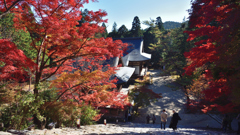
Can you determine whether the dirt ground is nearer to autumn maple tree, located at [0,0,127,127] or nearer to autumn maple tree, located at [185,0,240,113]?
autumn maple tree, located at [185,0,240,113]

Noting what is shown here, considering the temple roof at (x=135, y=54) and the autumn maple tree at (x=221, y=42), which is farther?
the temple roof at (x=135, y=54)

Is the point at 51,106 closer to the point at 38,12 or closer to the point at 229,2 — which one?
the point at 38,12

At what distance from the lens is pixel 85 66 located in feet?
35.9

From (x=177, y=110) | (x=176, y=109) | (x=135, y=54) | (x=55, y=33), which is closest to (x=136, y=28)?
(x=135, y=54)

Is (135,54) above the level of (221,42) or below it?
above

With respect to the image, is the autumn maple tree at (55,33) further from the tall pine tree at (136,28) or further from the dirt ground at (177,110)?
the tall pine tree at (136,28)

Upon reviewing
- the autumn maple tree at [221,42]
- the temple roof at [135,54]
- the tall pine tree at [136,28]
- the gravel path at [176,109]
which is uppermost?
the tall pine tree at [136,28]

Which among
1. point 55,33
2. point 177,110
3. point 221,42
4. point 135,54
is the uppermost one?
point 135,54

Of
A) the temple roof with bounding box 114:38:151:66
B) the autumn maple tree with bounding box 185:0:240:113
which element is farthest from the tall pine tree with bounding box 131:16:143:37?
the autumn maple tree with bounding box 185:0:240:113

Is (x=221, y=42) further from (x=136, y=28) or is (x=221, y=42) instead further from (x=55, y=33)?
(x=136, y=28)

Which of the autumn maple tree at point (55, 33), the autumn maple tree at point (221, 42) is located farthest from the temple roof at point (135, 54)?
the autumn maple tree at point (55, 33)

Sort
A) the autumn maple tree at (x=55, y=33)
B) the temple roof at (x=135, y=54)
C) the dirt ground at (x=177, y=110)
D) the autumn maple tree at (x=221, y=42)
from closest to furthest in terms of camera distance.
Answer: the autumn maple tree at (x=221, y=42) < the autumn maple tree at (x=55, y=33) < the dirt ground at (x=177, y=110) < the temple roof at (x=135, y=54)

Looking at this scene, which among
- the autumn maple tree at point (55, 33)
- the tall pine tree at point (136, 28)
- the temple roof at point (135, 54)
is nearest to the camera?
the autumn maple tree at point (55, 33)

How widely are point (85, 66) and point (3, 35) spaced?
941cm
